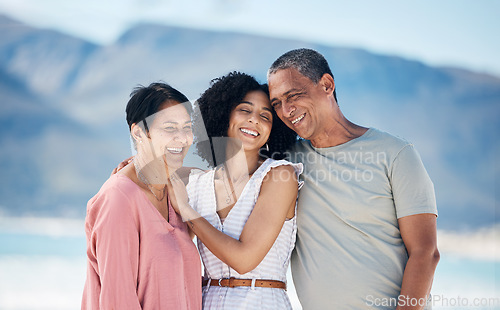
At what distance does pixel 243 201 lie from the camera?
7.96 feet

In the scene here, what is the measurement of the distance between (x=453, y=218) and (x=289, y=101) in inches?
339

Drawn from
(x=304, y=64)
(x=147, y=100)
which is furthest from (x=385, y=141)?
(x=147, y=100)

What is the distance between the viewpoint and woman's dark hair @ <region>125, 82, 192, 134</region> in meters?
2.23

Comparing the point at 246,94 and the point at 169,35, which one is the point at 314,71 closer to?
the point at 246,94

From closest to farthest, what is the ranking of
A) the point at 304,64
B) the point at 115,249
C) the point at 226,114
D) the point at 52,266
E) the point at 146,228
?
1. the point at 115,249
2. the point at 146,228
3. the point at 304,64
4. the point at 226,114
5. the point at 52,266

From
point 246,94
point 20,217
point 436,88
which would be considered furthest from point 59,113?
point 246,94

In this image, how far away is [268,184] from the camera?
2379mm

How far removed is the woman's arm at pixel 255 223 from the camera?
218cm

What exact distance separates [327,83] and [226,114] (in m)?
0.61

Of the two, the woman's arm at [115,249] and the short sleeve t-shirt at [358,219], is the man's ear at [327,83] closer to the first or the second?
the short sleeve t-shirt at [358,219]

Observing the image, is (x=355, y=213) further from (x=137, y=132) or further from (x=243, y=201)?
(x=137, y=132)

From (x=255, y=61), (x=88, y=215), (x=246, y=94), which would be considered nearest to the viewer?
(x=88, y=215)

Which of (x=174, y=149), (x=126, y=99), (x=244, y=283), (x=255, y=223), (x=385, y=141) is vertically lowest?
(x=244, y=283)

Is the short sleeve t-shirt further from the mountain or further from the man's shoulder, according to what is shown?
the mountain
